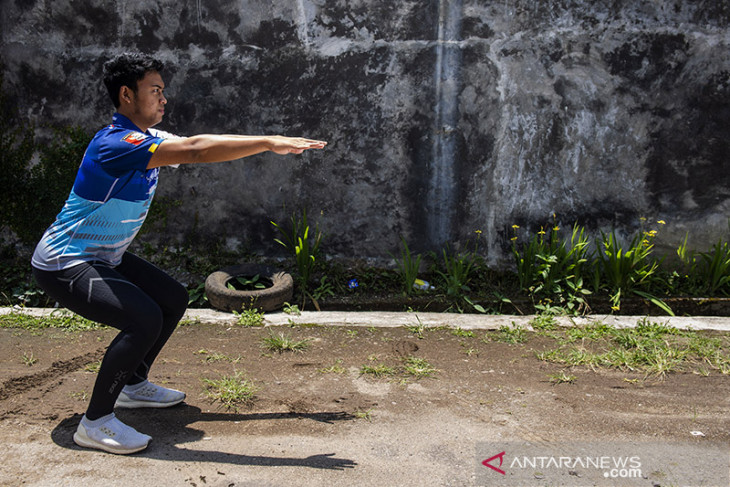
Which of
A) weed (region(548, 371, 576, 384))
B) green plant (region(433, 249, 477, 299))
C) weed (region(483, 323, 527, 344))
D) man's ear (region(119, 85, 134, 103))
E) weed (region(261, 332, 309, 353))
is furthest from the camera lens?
green plant (region(433, 249, 477, 299))

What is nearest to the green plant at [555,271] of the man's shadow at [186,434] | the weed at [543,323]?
the weed at [543,323]

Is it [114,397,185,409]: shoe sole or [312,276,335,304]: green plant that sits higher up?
[114,397,185,409]: shoe sole

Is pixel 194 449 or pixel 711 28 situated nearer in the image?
pixel 194 449

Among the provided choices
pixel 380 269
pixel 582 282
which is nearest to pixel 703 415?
pixel 582 282

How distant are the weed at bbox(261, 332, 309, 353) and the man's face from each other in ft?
6.05

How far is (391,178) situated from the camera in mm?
5477

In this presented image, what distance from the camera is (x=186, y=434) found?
3150 mm

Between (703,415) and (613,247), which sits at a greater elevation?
(613,247)

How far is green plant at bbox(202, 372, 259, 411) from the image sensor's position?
3.52 meters

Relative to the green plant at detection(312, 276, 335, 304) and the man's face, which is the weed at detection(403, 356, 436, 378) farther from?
the man's face

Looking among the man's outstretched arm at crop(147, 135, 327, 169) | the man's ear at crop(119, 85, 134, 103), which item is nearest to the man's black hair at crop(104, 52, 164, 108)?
the man's ear at crop(119, 85, 134, 103)

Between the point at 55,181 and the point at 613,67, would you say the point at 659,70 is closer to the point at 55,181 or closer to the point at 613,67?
the point at 613,67

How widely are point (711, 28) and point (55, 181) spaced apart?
5.67 m

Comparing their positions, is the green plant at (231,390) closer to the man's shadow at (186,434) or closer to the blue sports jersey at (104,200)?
the man's shadow at (186,434)
